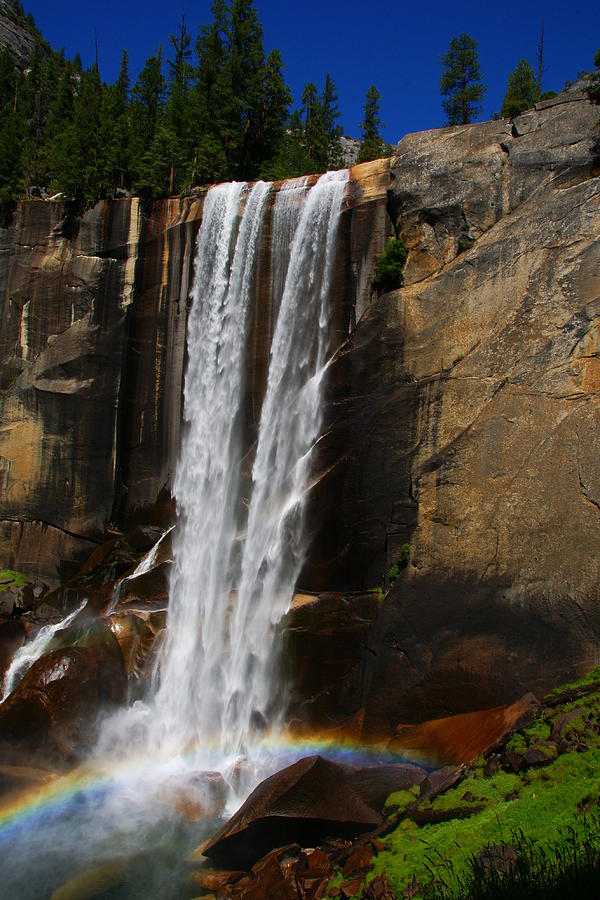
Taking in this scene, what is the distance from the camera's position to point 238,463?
23125 millimetres

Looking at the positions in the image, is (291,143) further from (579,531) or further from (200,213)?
(579,531)

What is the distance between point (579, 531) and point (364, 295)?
10612 millimetres

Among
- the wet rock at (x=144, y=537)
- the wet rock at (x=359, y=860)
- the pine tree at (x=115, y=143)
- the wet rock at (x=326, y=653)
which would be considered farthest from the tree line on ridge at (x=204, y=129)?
the wet rock at (x=359, y=860)

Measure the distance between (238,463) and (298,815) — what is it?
499 inches

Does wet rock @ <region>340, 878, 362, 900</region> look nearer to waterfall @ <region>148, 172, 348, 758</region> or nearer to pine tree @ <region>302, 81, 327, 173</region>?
waterfall @ <region>148, 172, 348, 758</region>

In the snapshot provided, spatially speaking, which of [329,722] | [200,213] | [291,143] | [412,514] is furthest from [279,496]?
[291,143]

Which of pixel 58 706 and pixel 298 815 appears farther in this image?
pixel 58 706

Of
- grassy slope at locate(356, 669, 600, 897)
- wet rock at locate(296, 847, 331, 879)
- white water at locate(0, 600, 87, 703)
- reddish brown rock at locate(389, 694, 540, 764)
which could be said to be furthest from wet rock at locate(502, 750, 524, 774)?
white water at locate(0, 600, 87, 703)

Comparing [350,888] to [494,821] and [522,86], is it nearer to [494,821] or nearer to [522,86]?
[494,821]

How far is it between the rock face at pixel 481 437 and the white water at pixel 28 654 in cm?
933

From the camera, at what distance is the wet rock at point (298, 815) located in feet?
40.2

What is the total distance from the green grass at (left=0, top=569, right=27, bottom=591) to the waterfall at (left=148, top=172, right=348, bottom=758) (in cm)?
760

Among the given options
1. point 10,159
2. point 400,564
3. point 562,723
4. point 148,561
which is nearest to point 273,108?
point 10,159

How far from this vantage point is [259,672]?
59.3ft
